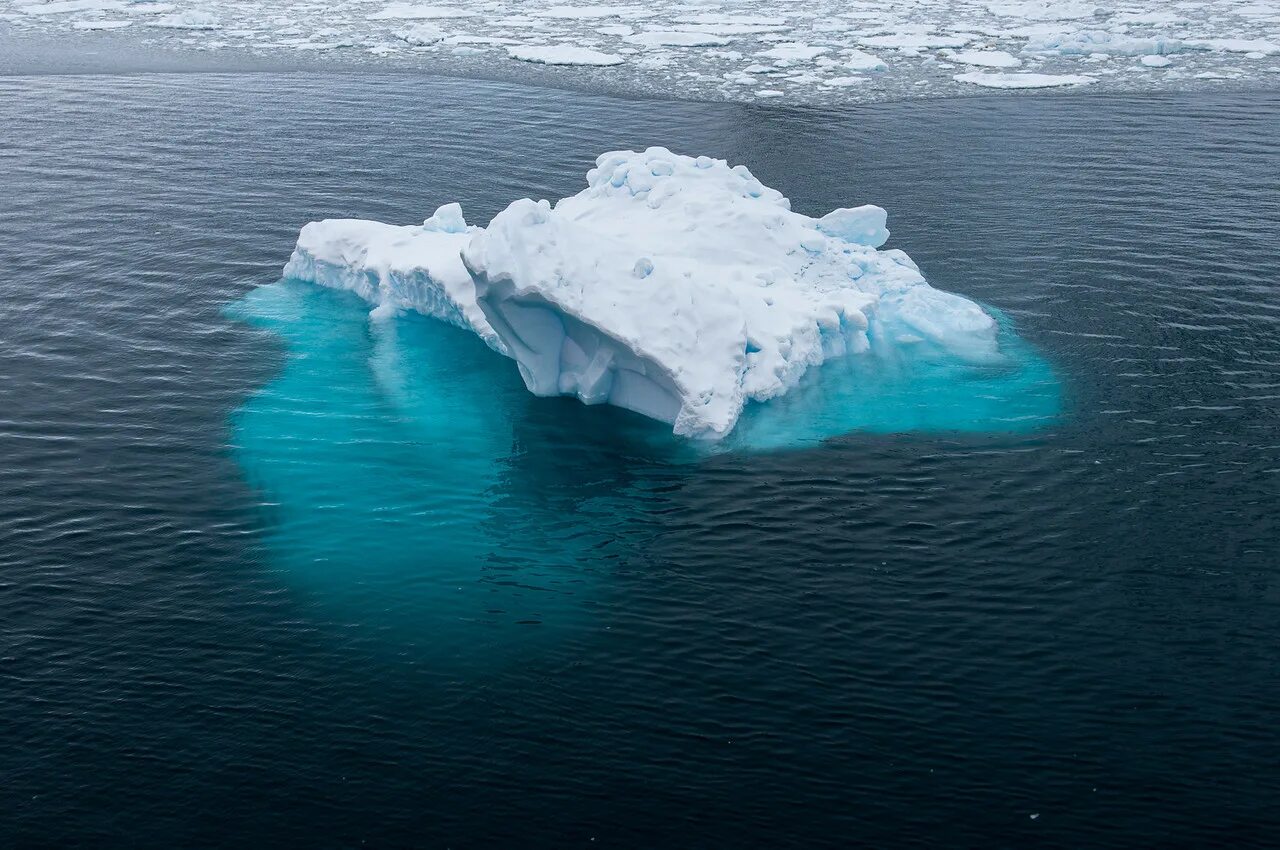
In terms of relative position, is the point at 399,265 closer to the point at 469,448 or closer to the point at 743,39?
the point at 469,448

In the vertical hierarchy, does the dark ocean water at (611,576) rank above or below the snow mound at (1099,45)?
below

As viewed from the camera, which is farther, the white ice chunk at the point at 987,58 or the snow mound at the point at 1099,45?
the snow mound at the point at 1099,45

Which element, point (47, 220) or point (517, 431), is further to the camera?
point (47, 220)

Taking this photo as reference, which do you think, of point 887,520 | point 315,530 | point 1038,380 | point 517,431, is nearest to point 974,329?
point 1038,380

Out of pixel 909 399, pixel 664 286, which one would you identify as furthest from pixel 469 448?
pixel 909 399

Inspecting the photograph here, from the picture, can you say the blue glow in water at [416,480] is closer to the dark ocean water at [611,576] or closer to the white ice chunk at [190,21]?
the dark ocean water at [611,576]

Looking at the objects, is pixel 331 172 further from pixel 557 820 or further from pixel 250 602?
pixel 557 820

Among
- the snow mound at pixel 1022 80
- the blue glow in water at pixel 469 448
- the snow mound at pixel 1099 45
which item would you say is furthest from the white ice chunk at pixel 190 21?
the snow mound at pixel 1099 45
